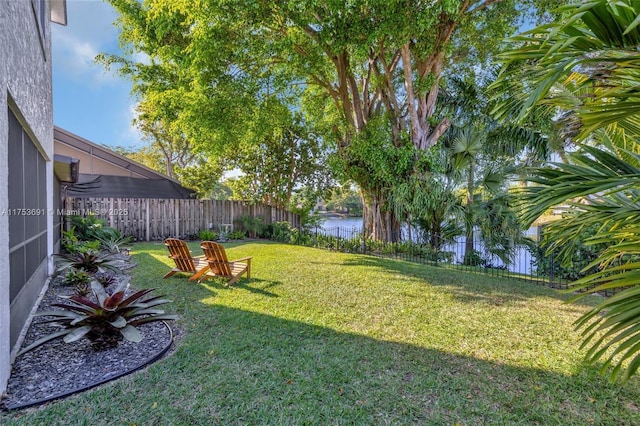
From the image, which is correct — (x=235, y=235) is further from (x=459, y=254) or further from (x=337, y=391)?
(x=337, y=391)

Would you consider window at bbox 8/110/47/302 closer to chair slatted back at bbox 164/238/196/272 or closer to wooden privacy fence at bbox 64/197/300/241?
chair slatted back at bbox 164/238/196/272

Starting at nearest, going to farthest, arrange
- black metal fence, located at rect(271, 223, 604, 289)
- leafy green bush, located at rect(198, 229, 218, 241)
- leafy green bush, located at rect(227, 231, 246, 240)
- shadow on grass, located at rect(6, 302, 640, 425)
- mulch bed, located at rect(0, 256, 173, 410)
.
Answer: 1. shadow on grass, located at rect(6, 302, 640, 425)
2. mulch bed, located at rect(0, 256, 173, 410)
3. black metal fence, located at rect(271, 223, 604, 289)
4. leafy green bush, located at rect(198, 229, 218, 241)
5. leafy green bush, located at rect(227, 231, 246, 240)

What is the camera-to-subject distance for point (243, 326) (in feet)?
13.0

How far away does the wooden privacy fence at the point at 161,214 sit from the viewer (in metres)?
11.6

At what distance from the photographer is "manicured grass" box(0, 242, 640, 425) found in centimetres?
235

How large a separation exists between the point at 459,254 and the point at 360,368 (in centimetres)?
804

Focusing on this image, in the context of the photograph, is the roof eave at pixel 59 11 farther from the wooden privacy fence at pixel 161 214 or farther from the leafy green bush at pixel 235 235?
the leafy green bush at pixel 235 235

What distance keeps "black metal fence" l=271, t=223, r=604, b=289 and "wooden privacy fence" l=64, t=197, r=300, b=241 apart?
362 cm

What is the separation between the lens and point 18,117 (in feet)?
11.3

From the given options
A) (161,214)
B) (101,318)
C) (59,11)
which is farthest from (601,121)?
(161,214)

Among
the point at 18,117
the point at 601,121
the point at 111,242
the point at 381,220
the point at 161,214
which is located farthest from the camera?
the point at 161,214

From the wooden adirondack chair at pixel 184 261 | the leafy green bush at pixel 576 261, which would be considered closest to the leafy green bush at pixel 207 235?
the wooden adirondack chair at pixel 184 261

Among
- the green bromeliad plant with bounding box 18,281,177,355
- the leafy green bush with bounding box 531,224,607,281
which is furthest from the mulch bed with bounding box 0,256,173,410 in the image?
the leafy green bush with bounding box 531,224,607,281

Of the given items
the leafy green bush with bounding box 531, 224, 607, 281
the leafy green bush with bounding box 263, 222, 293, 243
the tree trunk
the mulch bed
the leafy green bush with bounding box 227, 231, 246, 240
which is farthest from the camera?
the leafy green bush with bounding box 227, 231, 246, 240
